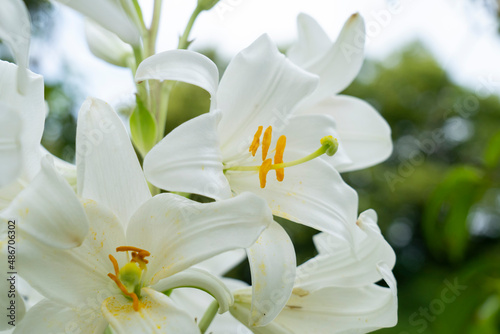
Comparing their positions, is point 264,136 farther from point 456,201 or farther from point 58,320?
point 456,201

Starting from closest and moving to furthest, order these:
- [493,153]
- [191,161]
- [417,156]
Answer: [191,161] < [493,153] < [417,156]

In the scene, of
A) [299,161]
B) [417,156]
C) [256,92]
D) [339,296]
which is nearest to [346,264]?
[339,296]

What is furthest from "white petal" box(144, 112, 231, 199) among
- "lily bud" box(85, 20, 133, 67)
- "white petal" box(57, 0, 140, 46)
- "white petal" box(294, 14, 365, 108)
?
"lily bud" box(85, 20, 133, 67)

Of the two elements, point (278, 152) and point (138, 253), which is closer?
point (138, 253)

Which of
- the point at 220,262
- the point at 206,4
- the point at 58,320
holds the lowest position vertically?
the point at 220,262

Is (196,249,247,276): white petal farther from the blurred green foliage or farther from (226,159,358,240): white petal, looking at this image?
the blurred green foliage

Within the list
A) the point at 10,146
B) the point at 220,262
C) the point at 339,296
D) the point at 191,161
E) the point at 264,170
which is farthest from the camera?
the point at 220,262
